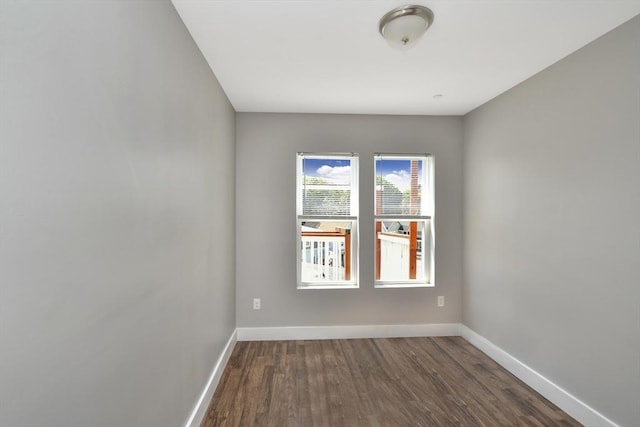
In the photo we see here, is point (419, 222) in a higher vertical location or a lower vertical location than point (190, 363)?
higher

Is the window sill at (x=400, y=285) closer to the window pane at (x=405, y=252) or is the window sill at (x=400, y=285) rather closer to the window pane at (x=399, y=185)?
the window pane at (x=405, y=252)

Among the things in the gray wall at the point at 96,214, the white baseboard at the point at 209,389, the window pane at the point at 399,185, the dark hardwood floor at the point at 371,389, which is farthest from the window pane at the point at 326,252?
the gray wall at the point at 96,214

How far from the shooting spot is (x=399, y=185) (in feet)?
12.1

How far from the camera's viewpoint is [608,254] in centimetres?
194

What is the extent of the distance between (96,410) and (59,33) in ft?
3.77

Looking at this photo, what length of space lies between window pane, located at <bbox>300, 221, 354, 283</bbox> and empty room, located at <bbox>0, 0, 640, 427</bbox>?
3 centimetres

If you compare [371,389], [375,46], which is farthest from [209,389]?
[375,46]

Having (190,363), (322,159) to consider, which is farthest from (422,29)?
(190,363)

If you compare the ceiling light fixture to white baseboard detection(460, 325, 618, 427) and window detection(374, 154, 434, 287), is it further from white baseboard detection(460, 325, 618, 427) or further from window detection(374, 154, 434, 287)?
white baseboard detection(460, 325, 618, 427)

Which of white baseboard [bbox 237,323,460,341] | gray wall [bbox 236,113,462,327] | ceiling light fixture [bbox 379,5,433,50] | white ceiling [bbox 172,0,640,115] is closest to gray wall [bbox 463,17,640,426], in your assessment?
white ceiling [bbox 172,0,640,115]

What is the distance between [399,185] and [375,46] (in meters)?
1.85

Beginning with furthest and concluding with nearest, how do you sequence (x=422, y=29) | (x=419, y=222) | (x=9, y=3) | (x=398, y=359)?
1. (x=419, y=222)
2. (x=398, y=359)
3. (x=422, y=29)
4. (x=9, y=3)

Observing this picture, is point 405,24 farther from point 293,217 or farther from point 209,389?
point 209,389

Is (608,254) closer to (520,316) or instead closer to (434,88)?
(520,316)
